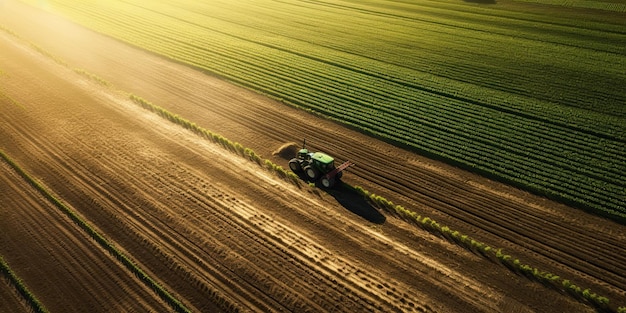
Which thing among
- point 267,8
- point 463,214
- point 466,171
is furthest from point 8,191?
point 267,8

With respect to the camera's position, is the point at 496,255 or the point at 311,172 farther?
the point at 311,172

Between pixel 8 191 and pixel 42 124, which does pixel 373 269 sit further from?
pixel 42 124

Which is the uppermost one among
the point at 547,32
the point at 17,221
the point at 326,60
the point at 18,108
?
the point at 547,32

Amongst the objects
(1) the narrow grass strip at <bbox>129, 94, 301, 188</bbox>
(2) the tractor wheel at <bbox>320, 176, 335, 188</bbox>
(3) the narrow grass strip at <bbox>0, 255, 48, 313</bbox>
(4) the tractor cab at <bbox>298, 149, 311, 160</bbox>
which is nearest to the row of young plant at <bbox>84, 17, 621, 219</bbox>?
(2) the tractor wheel at <bbox>320, 176, 335, 188</bbox>

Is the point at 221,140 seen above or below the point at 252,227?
above

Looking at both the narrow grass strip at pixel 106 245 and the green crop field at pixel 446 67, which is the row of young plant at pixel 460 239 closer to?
the green crop field at pixel 446 67

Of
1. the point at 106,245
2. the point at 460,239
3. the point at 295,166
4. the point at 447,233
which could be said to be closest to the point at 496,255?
the point at 460,239

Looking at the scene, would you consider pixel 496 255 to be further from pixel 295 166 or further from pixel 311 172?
pixel 295 166
